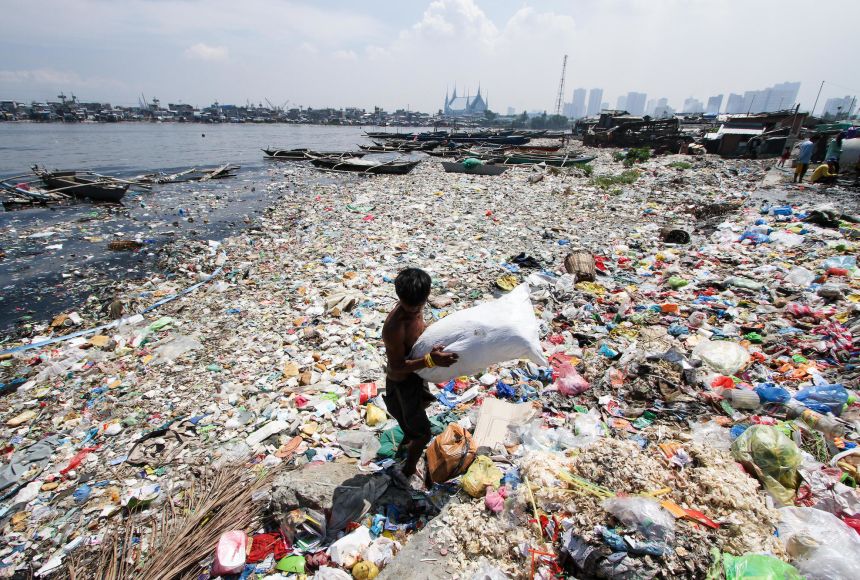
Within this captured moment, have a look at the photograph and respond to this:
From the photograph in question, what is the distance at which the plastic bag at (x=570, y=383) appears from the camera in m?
3.40

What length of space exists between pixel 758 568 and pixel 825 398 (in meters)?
2.06

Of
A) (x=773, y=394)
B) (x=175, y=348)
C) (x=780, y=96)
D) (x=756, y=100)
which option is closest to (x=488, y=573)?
(x=773, y=394)

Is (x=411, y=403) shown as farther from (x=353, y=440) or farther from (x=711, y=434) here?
(x=711, y=434)

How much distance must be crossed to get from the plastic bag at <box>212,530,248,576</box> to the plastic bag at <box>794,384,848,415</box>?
13.1ft

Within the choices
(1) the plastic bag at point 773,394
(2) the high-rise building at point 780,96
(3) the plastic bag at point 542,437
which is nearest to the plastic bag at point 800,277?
(1) the plastic bag at point 773,394

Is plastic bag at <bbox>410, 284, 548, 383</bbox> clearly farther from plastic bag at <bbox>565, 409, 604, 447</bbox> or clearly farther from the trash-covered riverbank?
plastic bag at <bbox>565, 409, 604, 447</bbox>

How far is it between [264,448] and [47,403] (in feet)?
9.21

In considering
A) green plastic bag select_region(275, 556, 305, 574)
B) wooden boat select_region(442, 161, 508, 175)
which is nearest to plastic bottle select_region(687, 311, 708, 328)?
green plastic bag select_region(275, 556, 305, 574)

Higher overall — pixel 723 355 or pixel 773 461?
pixel 773 461

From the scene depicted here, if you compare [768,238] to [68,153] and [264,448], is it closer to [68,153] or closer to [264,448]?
[264,448]

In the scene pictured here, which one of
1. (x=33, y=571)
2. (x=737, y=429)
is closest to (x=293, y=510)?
(x=33, y=571)

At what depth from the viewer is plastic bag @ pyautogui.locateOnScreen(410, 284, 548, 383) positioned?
218cm

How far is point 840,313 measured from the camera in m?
4.07

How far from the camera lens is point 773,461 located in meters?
2.14
